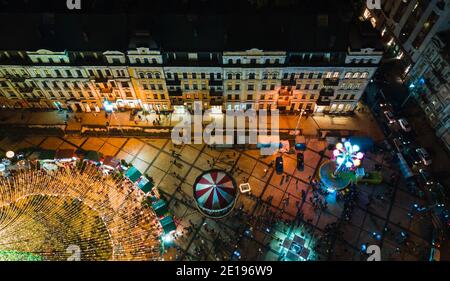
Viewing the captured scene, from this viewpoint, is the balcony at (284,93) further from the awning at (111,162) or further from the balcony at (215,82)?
the awning at (111,162)

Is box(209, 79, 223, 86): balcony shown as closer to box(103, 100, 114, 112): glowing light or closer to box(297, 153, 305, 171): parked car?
box(103, 100, 114, 112): glowing light

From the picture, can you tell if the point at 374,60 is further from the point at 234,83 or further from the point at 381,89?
the point at 234,83

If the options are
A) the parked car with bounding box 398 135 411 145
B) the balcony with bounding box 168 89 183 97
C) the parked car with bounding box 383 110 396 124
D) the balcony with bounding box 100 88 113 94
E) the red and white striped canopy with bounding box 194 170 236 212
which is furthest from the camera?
the parked car with bounding box 383 110 396 124

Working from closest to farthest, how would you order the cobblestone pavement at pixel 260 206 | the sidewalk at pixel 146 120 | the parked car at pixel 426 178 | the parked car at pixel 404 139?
the cobblestone pavement at pixel 260 206
the parked car at pixel 426 178
the parked car at pixel 404 139
the sidewalk at pixel 146 120

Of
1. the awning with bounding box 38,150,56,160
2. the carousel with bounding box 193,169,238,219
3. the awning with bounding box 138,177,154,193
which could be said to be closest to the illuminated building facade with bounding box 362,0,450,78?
the carousel with bounding box 193,169,238,219

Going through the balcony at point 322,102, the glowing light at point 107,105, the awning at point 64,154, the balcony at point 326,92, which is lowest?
the awning at point 64,154

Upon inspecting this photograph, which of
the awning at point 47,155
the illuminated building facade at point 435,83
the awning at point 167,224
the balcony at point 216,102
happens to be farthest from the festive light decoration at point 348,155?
the awning at point 47,155
